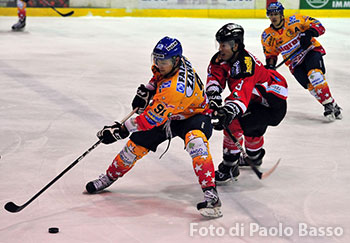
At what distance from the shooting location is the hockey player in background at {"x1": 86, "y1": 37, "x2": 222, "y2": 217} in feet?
11.3

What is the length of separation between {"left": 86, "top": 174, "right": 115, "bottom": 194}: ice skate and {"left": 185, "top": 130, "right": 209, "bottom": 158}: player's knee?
0.60m

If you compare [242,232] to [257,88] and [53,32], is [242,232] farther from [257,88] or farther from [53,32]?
[53,32]

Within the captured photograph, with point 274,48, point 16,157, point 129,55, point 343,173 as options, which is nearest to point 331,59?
point 129,55

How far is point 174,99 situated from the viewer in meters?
3.44

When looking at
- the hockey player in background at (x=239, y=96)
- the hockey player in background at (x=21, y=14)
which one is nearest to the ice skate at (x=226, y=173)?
the hockey player in background at (x=239, y=96)

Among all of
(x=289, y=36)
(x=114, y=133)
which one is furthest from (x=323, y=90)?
(x=114, y=133)

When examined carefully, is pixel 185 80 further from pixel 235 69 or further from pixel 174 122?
pixel 235 69

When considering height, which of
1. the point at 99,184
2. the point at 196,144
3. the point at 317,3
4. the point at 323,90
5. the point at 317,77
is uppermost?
the point at 196,144

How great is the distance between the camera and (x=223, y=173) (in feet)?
13.5

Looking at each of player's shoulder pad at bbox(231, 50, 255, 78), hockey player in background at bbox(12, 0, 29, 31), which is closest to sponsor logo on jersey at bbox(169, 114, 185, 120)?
player's shoulder pad at bbox(231, 50, 255, 78)

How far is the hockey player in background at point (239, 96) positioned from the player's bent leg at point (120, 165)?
47 cm

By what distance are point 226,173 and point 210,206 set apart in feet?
2.18

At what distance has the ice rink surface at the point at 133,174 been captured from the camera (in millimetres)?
3338

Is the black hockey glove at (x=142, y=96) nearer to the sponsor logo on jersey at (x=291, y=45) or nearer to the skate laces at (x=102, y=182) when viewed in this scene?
the skate laces at (x=102, y=182)
